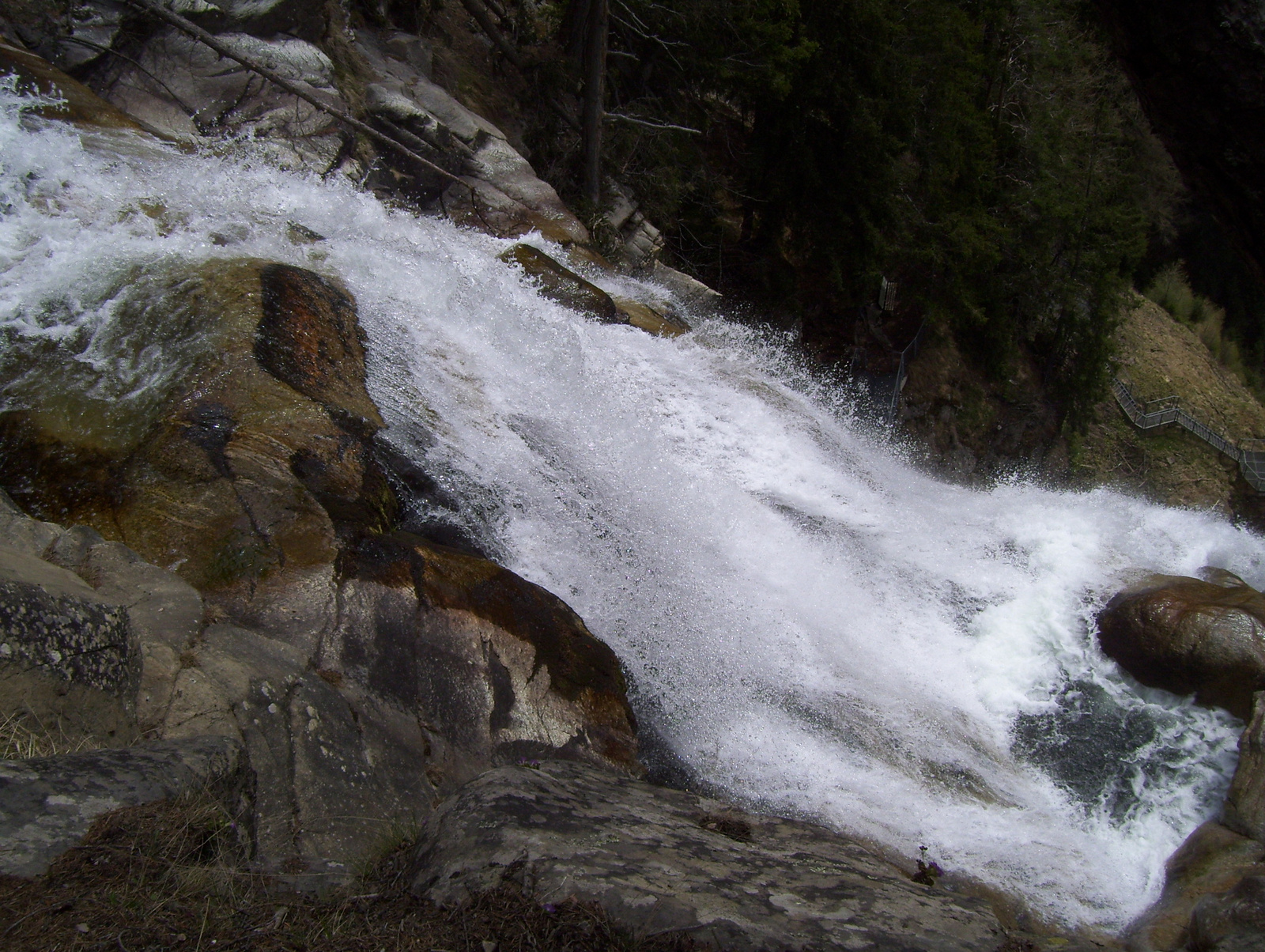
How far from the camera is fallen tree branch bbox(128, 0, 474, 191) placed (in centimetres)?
743

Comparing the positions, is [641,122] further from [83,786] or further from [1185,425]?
[1185,425]

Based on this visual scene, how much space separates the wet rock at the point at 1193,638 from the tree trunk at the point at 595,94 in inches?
338

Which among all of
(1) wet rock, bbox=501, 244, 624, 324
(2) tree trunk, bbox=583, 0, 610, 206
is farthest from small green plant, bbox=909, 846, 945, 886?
(2) tree trunk, bbox=583, 0, 610, 206

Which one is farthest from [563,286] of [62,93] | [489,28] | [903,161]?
[903,161]

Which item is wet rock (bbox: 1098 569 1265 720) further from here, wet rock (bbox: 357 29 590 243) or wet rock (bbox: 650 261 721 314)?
wet rock (bbox: 357 29 590 243)

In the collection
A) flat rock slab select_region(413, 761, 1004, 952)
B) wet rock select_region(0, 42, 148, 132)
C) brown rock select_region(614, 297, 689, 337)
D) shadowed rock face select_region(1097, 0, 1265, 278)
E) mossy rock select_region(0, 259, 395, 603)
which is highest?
shadowed rock face select_region(1097, 0, 1265, 278)

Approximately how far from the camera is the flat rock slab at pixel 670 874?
196cm

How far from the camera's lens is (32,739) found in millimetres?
2314

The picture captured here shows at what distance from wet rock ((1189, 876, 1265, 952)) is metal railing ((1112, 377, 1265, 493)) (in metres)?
19.2

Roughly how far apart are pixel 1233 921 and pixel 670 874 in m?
2.78

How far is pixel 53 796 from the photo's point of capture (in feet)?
6.14

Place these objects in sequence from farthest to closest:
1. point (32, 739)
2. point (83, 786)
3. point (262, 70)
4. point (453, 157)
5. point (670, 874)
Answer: point (453, 157) → point (262, 70) → point (32, 739) → point (670, 874) → point (83, 786)

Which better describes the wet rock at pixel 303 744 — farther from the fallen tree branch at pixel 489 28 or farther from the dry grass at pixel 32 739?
the fallen tree branch at pixel 489 28

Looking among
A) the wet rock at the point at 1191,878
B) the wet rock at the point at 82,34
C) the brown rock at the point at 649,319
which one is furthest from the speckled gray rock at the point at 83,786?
the wet rock at the point at 82,34
